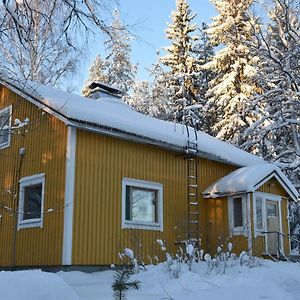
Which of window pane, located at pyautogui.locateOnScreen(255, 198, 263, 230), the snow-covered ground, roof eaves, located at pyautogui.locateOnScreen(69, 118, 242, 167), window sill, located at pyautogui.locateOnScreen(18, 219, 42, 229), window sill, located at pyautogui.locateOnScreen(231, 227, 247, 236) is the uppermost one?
roof eaves, located at pyautogui.locateOnScreen(69, 118, 242, 167)

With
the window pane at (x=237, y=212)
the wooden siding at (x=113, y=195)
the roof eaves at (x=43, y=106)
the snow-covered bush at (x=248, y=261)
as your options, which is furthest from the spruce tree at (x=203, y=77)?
the snow-covered bush at (x=248, y=261)

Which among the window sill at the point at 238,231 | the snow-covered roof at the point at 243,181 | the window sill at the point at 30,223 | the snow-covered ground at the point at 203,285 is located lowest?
the snow-covered ground at the point at 203,285

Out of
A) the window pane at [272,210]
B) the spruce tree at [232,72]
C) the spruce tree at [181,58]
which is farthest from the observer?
the spruce tree at [181,58]

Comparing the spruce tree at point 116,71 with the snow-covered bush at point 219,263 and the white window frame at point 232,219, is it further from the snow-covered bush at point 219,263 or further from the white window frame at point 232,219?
the snow-covered bush at point 219,263

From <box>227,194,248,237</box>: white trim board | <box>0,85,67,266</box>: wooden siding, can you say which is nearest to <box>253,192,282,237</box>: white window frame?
<box>227,194,248,237</box>: white trim board

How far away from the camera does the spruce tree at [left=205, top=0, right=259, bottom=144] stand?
28703 millimetres

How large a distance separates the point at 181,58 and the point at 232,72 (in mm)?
6503

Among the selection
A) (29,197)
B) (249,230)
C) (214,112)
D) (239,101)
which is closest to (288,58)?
(239,101)

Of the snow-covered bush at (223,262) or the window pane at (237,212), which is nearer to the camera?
the snow-covered bush at (223,262)

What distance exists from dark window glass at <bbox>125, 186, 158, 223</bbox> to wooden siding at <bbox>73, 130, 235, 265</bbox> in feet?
1.18

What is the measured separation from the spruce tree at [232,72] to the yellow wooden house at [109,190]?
442 inches

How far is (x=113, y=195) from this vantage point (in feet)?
44.5

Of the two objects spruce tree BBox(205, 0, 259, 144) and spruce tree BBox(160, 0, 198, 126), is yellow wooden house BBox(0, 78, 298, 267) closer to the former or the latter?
spruce tree BBox(205, 0, 259, 144)

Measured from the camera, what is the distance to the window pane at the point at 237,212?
16.2 metres
